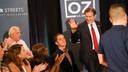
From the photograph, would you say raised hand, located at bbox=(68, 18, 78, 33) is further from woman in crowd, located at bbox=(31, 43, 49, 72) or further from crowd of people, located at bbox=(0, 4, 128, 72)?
woman in crowd, located at bbox=(31, 43, 49, 72)

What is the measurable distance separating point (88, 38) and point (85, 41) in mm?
67

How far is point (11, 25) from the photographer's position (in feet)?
20.3

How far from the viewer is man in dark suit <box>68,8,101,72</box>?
5.72 m

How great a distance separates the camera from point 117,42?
3.07 m

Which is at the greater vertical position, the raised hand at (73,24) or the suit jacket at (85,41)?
the raised hand at (73,24)

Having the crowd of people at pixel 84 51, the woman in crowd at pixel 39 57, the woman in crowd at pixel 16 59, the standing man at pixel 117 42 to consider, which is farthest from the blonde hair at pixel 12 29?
the standing man at pixel 117 42

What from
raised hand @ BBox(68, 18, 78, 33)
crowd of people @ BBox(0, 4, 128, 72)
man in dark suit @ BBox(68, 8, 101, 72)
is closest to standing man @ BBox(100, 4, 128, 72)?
crowd of people @ BBox(0, 4, 128, 72)

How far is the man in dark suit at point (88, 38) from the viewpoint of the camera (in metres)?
5.72

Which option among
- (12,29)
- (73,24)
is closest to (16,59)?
(12,29)

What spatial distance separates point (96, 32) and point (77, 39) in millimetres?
328

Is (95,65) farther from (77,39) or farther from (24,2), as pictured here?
(24,2)

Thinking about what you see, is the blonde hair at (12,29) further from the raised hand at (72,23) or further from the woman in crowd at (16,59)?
the woman in crowd at (16,59)

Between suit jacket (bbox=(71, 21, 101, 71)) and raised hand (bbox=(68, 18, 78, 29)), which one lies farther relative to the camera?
raised hand (bbox=(68, 18, 78, 29))

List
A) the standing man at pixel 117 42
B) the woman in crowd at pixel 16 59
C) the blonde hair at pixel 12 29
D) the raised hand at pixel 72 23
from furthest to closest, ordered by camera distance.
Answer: the raised hand at pixel 72 23 < the blonde hair at pixel 12 29 < the woman in crowd at pixel 16 59 < the standing man at pixel 117 42
